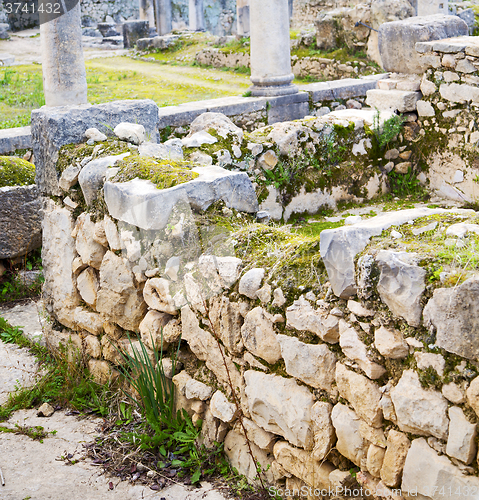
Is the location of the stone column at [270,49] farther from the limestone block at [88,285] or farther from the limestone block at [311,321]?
the limestone block at [311,321]

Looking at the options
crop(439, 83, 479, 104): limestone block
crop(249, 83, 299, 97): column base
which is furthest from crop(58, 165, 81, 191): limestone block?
crop(249, 83, 299, 97): column base

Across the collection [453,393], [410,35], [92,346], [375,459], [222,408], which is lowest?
[92,346]

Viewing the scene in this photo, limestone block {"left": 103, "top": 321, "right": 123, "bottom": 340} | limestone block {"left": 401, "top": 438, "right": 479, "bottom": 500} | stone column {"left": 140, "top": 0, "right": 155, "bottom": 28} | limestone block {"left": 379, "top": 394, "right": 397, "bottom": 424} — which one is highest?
stone column {"left": 140, "top": 0, "right": 155, "bottom": 28}

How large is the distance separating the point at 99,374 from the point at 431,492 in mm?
2374

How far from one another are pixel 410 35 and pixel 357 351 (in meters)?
4.63

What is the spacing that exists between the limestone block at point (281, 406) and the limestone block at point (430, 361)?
56cm

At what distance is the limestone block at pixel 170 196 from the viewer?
3037mm

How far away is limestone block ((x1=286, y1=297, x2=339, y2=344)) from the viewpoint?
228 cm

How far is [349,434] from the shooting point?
224 cm

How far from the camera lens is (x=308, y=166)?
5.46 metres

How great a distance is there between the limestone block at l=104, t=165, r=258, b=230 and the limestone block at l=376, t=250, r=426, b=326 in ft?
4.16

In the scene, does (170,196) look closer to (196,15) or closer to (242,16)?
(242,16)

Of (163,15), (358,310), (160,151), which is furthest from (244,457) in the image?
(163,15)

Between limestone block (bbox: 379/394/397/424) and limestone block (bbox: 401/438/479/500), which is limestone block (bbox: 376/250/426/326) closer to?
limestone block (bbox: 379/394/397/424)
